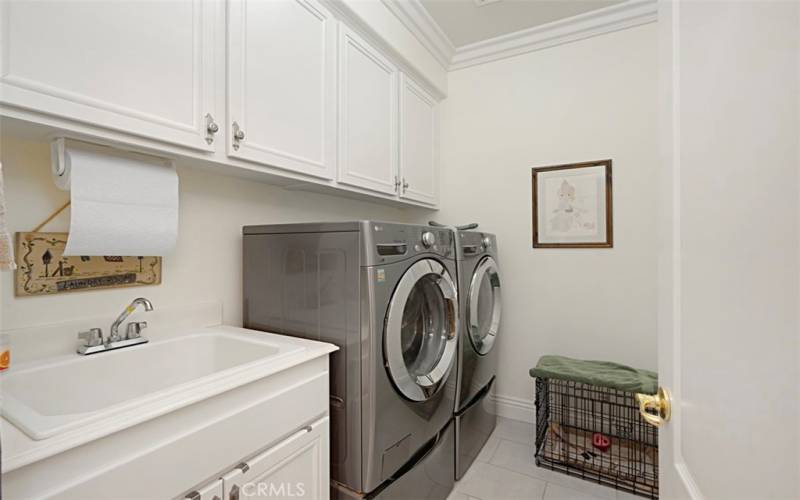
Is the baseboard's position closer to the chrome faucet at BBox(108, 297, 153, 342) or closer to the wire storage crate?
the wire storage crate

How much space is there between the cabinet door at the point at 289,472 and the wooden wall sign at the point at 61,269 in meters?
0.79

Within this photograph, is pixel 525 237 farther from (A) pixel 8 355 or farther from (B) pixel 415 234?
(A) pixel 8 355

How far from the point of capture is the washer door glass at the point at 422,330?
1342mm

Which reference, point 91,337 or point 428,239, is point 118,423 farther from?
point 428,239

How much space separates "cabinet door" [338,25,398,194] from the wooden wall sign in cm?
91

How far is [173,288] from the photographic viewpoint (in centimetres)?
142

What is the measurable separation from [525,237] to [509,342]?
30.1 inches

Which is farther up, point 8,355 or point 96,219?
point 96,219

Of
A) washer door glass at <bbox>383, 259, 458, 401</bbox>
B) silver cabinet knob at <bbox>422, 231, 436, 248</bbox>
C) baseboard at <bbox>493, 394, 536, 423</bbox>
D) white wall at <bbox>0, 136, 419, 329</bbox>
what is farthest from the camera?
baseboard at <bbox>493, 394, 536, 423</bbox>

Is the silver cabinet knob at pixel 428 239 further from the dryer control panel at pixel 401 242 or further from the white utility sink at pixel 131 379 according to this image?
the white utility sink at pixel 131 379

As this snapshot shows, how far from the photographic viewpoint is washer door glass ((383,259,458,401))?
1342mm

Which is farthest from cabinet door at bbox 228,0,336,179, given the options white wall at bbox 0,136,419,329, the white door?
the white door

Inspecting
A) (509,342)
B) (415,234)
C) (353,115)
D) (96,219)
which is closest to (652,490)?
(509,342)

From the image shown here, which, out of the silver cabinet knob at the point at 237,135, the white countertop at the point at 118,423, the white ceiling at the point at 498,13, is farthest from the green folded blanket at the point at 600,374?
the white ceiling at the point at 498,13
